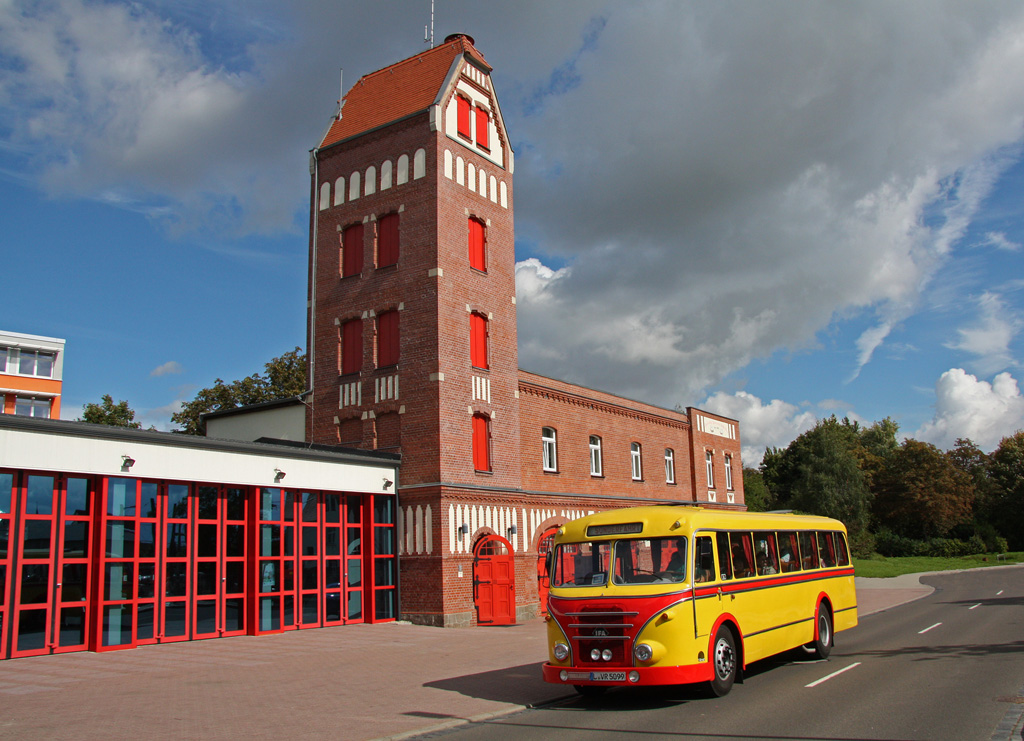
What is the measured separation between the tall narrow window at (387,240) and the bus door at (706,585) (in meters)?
17.8

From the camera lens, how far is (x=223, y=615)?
19.5 m

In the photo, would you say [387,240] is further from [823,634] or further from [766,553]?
[823,634]

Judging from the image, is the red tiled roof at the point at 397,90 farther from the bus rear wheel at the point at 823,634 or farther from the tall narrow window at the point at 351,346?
the bus rear wheel at the point at 823,634

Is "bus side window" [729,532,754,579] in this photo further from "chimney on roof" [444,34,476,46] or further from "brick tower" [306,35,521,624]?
"chimney on roof" [444,34,476,46]

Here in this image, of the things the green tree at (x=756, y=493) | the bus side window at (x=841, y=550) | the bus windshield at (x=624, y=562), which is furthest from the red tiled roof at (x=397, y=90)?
the green tree at (x=756, y=493)

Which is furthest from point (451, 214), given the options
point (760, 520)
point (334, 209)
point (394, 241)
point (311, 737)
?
point (311, 737)

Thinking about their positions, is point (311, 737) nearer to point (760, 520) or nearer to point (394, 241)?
point (760, 520)

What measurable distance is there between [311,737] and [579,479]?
22.5 meters

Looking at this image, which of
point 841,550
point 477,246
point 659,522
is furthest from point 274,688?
point 477,246

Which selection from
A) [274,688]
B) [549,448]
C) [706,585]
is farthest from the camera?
[549,448]

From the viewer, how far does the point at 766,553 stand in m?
12.8

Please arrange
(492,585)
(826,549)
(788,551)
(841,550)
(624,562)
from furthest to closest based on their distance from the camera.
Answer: (492,585)
(841,550)
(826,549)
(788,551)
(624,562)

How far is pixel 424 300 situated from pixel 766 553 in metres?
15.2

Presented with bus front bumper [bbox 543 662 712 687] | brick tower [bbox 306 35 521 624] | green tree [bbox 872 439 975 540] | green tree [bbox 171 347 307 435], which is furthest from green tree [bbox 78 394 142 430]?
green tree [bbox 872 439 975 540]
